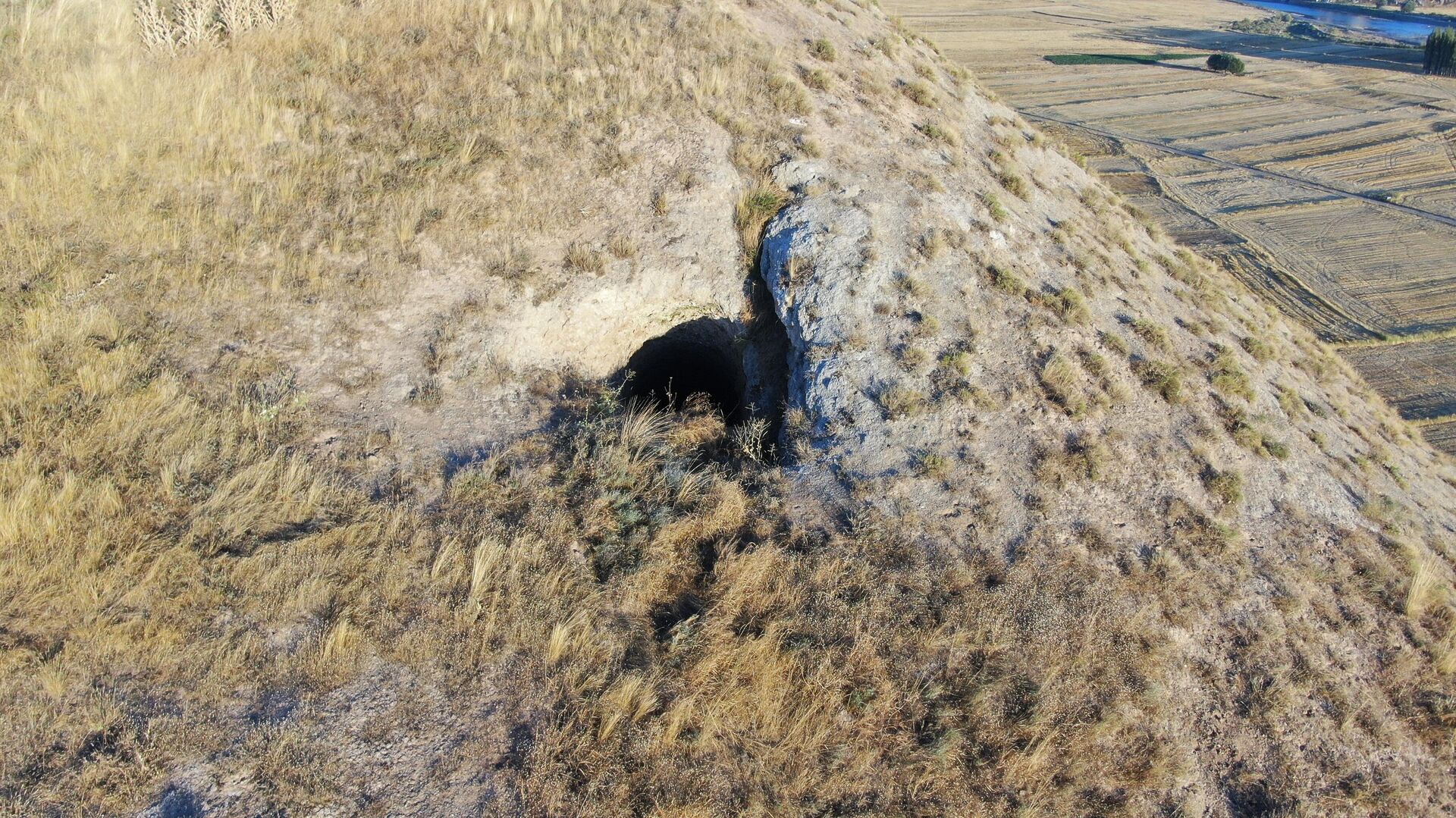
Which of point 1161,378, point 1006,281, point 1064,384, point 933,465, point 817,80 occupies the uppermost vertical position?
point 817,80

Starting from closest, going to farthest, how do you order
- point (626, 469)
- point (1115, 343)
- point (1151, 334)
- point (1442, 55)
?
1. point (626, 469)
2. point (1115, 343)
3. point (1151, 334)
4. point (1442, 55)

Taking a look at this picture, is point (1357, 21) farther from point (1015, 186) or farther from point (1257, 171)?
point (1015, 186)

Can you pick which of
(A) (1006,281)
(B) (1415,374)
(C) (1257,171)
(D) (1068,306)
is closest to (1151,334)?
(D) (1068,306)

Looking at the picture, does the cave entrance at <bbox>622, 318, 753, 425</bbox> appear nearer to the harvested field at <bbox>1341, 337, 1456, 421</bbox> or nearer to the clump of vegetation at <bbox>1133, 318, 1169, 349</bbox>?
the clump of vegetation at <bbox>1133, 318, 1169, 349</bbox>

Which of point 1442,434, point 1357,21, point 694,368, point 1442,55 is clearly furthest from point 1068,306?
point 1357,21

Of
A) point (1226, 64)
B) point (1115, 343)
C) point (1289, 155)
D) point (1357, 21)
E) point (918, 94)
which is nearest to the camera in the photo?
point (1115, 343)

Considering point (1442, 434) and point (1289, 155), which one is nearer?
point (1442, 434)

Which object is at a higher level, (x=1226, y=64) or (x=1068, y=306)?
(x=1226, y=64)
